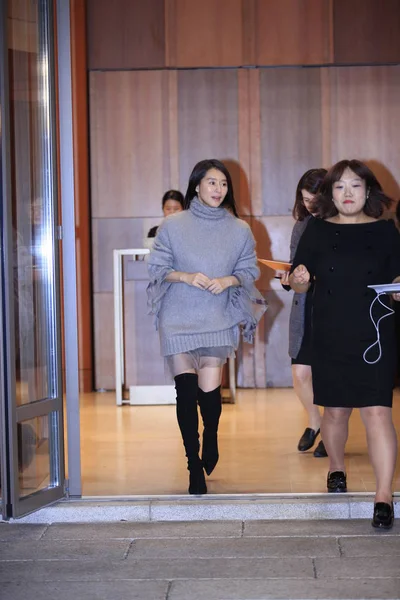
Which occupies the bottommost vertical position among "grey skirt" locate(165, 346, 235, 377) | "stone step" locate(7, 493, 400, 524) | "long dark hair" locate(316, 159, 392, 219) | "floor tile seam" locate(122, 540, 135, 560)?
"floor tile seam" locate(122, 540, 135, 560)

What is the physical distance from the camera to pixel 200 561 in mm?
3641

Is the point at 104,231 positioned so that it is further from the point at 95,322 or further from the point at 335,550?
the point at 335,550

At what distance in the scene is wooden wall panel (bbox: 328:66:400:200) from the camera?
8.01 meters

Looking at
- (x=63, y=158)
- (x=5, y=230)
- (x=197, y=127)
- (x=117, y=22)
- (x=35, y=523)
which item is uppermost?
(x=117, y=22)

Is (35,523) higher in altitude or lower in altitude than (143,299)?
lower

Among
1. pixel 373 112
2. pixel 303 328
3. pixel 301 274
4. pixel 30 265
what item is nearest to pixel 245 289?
pixel 301 274

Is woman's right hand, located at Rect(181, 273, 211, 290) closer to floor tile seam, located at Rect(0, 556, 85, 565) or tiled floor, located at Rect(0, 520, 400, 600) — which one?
tiled floor, located at Rect(0, 520, 400, 600)

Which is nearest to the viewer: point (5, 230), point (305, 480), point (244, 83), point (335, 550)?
point (335, 550)

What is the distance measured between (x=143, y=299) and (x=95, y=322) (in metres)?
0.83

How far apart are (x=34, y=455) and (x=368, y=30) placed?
4.94 metres

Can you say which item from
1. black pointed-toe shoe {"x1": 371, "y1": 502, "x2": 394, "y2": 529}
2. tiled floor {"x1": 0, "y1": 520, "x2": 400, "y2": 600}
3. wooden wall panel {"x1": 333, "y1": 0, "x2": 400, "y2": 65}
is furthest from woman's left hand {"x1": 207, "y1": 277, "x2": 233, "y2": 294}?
wooden wall panel {"x1": 333, "y1": 0, "x2": 400, "y2": 65}

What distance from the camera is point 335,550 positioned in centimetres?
372

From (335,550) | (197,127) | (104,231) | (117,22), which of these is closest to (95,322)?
(104,231)

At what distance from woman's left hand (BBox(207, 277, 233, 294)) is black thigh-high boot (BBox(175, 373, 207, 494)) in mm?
378
